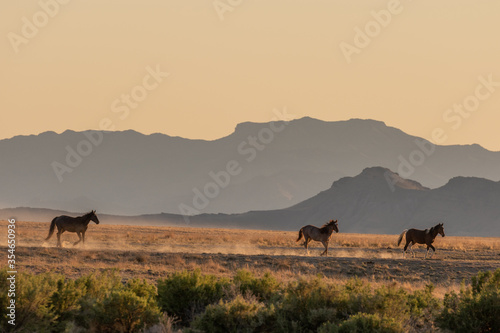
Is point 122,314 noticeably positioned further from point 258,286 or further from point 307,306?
point 258,286

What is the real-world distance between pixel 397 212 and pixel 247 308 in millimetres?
176090

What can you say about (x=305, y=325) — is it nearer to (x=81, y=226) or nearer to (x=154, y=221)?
(x=81, y=226)

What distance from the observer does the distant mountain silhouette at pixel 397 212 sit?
17750 cm

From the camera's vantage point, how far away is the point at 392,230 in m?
179

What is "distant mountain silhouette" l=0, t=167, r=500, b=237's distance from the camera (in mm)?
177500

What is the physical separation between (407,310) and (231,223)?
184m

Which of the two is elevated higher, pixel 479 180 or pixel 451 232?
pixel 479 180

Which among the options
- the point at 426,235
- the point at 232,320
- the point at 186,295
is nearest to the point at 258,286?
the point at 186,295

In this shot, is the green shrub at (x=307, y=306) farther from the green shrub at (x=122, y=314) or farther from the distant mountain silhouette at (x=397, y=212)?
the distant mountain silhouette at (x=397, y=212)

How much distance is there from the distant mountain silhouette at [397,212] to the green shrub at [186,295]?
15417 centimetres

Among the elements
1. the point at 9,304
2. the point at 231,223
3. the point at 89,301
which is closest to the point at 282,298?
the point at 89,301

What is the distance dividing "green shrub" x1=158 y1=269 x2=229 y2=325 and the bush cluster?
0.02m

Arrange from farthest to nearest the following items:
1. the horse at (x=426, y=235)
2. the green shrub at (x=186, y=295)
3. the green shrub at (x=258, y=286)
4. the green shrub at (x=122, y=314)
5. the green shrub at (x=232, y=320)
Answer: the horse at (x=426, y=235) < the green shrub at (x=258, y=286) < the green shrub at (x=186, y=295) < the green shrub at (x=122, y=314) < the green shrub at (x=232, y=320)

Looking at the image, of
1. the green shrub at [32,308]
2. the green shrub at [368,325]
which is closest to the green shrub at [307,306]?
the green shrub at [368,325]
